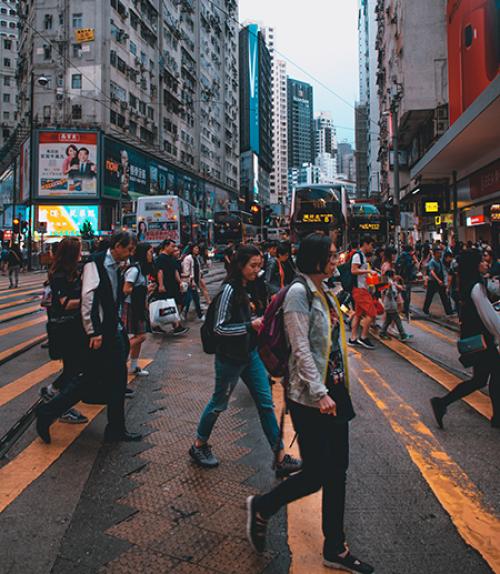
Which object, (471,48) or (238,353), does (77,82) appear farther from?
(238,353)

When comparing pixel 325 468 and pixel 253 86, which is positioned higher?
pixel 253 86

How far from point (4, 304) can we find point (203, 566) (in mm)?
13345

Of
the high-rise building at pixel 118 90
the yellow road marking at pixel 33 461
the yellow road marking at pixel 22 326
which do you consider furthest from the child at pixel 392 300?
the high-rise building at pixel 118 90

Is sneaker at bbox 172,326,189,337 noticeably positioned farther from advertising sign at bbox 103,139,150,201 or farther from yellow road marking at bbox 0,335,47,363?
advertising sign at bbox 103,139,150,201

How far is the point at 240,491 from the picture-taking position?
3354 millimetres

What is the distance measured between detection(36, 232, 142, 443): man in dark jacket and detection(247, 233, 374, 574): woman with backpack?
1857 mm

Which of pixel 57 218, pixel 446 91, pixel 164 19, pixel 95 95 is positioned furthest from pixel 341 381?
pixel 164 19

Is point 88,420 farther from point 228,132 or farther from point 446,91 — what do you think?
point 228,132

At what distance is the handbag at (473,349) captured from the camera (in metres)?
4.28

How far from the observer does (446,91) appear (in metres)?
32.1

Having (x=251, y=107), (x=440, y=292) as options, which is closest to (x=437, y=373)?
(x=440, y=292)

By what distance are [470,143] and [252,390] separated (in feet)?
54.9

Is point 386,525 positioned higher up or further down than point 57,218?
further down

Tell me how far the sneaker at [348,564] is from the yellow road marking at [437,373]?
289cm
